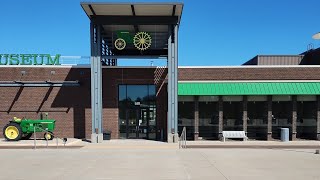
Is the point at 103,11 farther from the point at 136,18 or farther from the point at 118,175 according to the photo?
the point at 118,175

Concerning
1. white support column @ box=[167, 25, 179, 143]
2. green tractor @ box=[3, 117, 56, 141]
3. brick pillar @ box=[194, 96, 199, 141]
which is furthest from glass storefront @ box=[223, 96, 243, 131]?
green tractor @ box=[3, 117, 56, 141]

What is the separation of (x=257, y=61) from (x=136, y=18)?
14260mm

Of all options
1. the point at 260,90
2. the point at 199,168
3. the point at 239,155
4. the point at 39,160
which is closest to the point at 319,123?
the point at 260,90

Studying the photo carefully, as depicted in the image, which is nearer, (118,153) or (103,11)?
(118,153)

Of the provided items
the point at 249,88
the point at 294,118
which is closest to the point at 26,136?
the point at 249,88

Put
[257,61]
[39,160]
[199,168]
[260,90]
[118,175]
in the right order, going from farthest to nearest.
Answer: [257,61] < [260,90] < [39,160] < [199,168] < [118,175]

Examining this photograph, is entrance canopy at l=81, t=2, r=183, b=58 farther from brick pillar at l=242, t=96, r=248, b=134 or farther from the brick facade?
brick pillar at l=242, t=96, r=248, b=134

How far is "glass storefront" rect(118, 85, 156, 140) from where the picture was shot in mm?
24484

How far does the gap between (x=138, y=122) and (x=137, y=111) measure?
2.82 ft

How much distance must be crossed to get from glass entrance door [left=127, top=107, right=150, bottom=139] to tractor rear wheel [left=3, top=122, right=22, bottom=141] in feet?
25.7

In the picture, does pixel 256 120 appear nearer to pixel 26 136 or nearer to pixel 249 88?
pixel 249 88

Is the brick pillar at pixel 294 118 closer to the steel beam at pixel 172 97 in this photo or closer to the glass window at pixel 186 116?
the glass window at pixel 186 116

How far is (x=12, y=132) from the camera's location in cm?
2278

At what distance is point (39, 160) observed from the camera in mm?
14516
